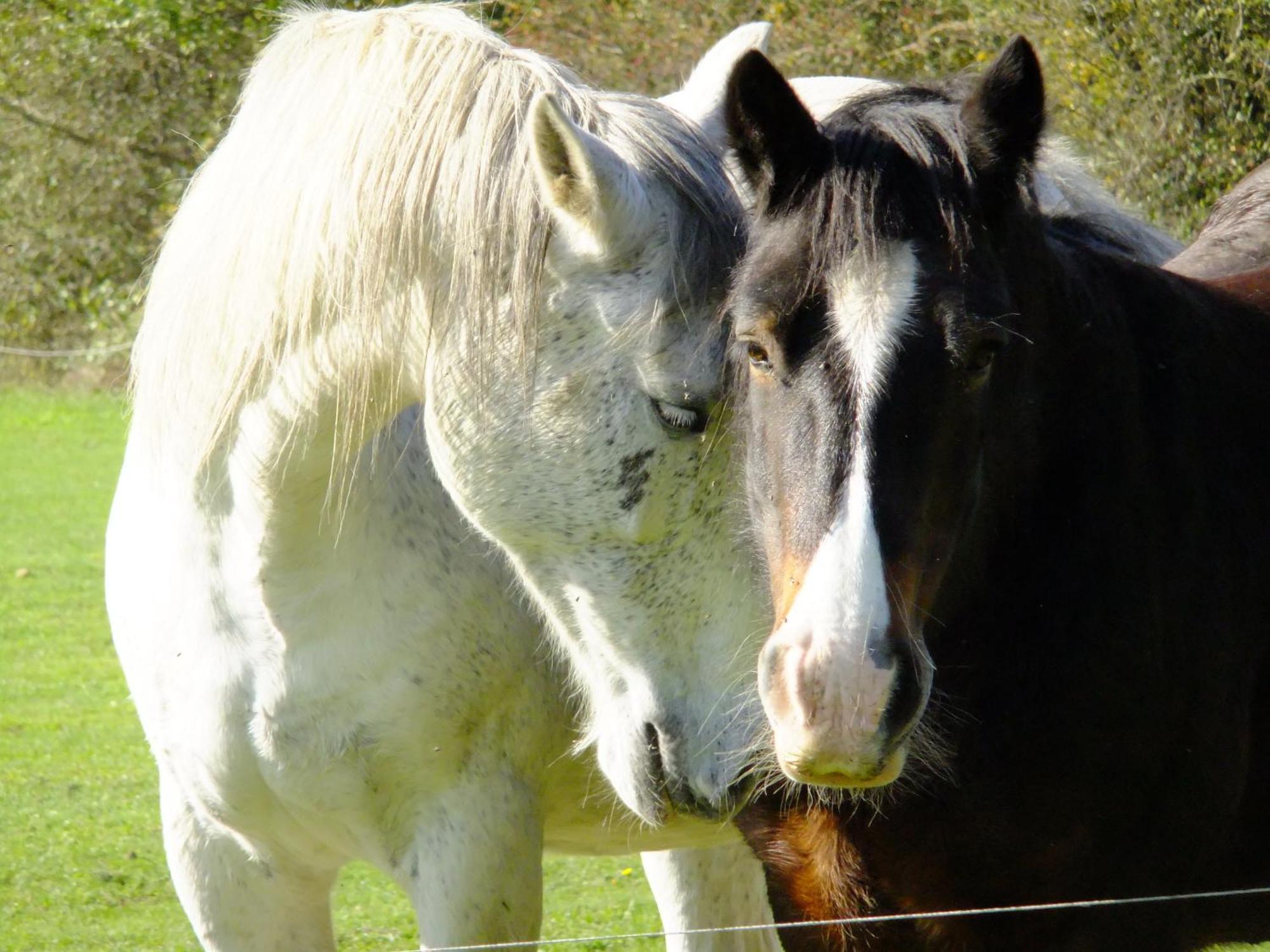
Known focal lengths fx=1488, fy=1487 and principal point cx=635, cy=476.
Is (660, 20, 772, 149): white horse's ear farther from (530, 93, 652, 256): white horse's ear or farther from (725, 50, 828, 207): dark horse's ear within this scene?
(725, 50, 828, 207): dark horse's ear

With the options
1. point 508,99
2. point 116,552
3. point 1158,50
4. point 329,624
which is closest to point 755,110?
point 508,99

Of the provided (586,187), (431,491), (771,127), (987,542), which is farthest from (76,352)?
(987,542)

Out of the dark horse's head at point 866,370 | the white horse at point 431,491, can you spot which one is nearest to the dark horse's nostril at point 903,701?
the dark horse's head at point 866,370

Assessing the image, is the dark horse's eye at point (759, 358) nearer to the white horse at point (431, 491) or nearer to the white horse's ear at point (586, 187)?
the white horse at point (431, 491)

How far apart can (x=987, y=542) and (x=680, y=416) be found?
0.47 meters

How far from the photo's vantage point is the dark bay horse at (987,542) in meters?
1.78

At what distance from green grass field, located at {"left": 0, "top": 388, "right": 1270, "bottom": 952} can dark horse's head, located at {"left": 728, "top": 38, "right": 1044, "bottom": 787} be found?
7.06 ft

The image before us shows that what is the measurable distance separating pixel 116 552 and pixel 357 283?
97 cm

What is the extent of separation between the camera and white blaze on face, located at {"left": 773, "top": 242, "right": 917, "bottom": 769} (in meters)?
1.66

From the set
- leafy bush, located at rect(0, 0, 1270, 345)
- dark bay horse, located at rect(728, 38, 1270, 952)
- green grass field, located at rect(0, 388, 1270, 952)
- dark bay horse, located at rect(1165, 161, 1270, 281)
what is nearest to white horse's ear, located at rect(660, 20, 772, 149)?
leafy bush, located at rect(0, 0, 1270, 345)

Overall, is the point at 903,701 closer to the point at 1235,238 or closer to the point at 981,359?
the point at 981,359

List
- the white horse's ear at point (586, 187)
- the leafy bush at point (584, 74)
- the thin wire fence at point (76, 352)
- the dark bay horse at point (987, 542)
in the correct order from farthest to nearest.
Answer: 1. the leafy bush at point (584, 74)
2. the thin wire fence at point (76, 352)
3. the white horse's ear at point (586, 187)
4. the dark bay horse at point (987, 542)

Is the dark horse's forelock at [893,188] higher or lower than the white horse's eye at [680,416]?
higher

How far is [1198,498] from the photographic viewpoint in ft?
7.13
